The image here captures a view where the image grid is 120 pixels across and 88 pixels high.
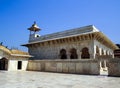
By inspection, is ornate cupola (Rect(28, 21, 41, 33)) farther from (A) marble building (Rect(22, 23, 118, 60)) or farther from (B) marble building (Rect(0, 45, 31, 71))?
(B) marble building (Rect(0, 45, 31, 71))

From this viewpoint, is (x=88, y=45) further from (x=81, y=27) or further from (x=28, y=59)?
(x=28, y=59)

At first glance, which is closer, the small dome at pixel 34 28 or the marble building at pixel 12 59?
the marble building at pixel 12 59

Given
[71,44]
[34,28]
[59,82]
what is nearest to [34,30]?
[34,28]

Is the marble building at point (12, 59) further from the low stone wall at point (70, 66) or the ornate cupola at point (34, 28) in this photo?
the ornate cupola at point (34, 28)

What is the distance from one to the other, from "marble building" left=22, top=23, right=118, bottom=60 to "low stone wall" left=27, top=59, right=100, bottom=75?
1.61m

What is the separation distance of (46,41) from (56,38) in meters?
2.20

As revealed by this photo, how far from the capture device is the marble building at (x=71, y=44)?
19.3 metres

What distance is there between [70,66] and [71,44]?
436cm

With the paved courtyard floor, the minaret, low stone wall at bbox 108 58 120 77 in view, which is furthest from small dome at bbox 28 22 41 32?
the paved courtyard floor

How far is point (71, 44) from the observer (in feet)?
69.1

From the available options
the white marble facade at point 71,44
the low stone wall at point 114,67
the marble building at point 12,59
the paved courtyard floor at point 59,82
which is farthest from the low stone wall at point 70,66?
the paved courtyard floor at point 59,82

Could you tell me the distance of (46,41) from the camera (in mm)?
23547

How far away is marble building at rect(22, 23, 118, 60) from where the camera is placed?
63.2 ft

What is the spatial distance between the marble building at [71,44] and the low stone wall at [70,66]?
1611mm
